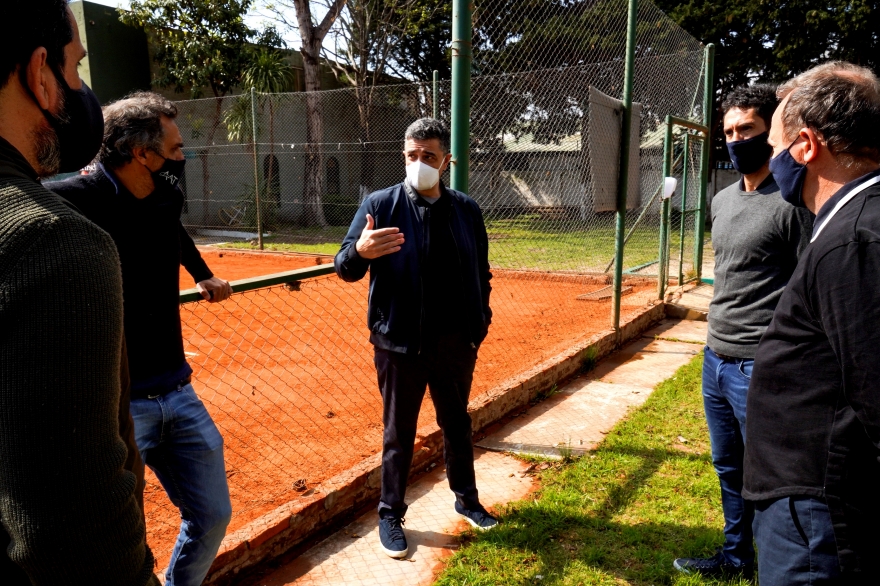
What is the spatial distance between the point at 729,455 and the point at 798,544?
1193mm

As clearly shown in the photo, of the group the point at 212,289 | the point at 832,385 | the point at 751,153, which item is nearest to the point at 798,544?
the point at 832,385

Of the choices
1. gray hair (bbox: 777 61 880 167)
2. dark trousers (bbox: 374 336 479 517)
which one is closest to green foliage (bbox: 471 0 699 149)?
dark trousers (bbox: 374 336 479 517)

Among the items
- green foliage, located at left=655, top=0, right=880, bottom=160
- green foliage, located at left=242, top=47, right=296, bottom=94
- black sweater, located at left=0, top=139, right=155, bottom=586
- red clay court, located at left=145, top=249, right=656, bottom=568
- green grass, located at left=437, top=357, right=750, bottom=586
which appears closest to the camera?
black sweater, located at left=0, top=139, right=155, bottom=586

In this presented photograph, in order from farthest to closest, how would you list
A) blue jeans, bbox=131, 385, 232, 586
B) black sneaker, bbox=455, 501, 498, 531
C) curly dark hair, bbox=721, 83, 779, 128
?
black sneaker, bbox=455, 501, 498, 531 → curly dark hair, bbox=721, 83, 779, 128 → blue jeans, bbox=131, 385, 232, 586

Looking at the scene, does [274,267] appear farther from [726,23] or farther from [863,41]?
[863,41]

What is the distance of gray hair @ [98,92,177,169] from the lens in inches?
85.3

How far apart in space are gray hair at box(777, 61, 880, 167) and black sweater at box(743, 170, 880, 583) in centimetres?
13

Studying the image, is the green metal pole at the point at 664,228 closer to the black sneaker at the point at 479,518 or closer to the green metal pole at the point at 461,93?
the green metal pole at the point at 461,93

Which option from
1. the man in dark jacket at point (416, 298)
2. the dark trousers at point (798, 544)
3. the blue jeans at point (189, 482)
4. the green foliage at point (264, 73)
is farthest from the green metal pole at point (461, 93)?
the green foliage at point (264, 73)

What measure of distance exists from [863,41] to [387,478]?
22509mm

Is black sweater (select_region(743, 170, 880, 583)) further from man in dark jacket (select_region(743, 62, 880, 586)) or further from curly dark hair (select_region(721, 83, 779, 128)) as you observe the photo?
curly dark hair (select_region(721, 83, 779, 128))

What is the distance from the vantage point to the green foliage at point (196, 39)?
1866 centimetres

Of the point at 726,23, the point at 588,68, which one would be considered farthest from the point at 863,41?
the point at 588,68

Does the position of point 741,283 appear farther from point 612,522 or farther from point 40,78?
point 40,78
